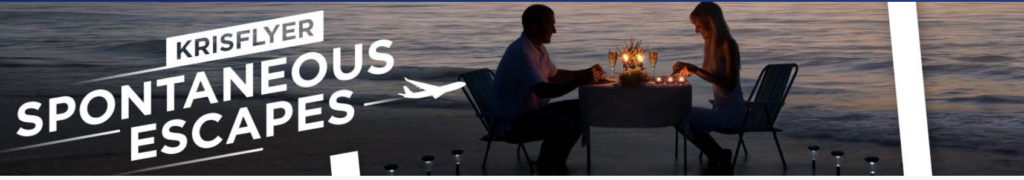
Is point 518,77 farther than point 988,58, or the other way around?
point 988,58

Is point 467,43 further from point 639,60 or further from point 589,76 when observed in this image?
point 589,76

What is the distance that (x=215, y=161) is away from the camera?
224 inches

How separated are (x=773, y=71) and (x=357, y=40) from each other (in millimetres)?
13289

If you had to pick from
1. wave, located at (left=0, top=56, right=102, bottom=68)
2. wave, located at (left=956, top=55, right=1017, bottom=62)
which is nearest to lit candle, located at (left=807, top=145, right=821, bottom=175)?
wave, located at (left=956, top=55, right=1017, bottom=62)

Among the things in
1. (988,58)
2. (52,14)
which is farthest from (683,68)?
(52,14)

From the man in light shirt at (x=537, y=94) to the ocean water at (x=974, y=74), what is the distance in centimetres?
226

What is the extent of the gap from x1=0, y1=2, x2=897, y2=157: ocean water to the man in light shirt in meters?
2.12

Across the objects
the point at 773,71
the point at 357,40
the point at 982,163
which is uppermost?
the point at 357,40

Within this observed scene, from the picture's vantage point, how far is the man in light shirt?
4.87 metres

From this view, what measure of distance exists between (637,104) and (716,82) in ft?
1.10

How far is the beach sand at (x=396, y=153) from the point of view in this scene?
213 inches

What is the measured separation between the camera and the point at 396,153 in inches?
240
